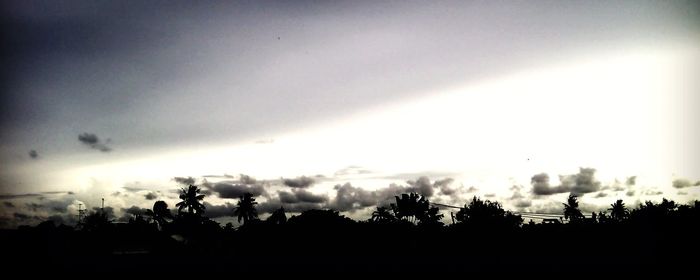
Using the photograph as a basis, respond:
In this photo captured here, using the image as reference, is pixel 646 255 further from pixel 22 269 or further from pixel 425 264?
pixel 22 269

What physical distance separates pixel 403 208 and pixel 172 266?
160ft

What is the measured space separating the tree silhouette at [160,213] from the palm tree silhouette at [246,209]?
14188 mm

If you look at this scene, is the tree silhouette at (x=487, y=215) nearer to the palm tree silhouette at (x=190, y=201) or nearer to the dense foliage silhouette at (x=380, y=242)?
the dense foliage silhouette at (x=380, y=242)

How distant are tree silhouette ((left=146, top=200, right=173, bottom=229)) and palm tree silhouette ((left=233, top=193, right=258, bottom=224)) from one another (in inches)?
559

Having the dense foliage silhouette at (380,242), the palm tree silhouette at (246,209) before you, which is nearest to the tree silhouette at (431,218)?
the dense foliage silhouette at (380,242)

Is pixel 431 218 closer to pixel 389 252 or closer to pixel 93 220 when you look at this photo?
pixel 389 252

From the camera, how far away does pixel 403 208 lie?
6281 centimetres

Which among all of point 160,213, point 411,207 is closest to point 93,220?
point 160,213

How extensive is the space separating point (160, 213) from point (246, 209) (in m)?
17.6

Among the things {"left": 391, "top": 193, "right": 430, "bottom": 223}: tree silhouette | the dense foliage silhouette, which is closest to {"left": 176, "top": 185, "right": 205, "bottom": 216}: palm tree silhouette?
the dense foliage silhouette

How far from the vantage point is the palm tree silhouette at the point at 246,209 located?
272 ft

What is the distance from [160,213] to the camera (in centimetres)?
7519

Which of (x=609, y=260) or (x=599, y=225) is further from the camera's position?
(x=599, y=225)

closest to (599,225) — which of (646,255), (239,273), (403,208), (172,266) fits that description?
(646,255)
